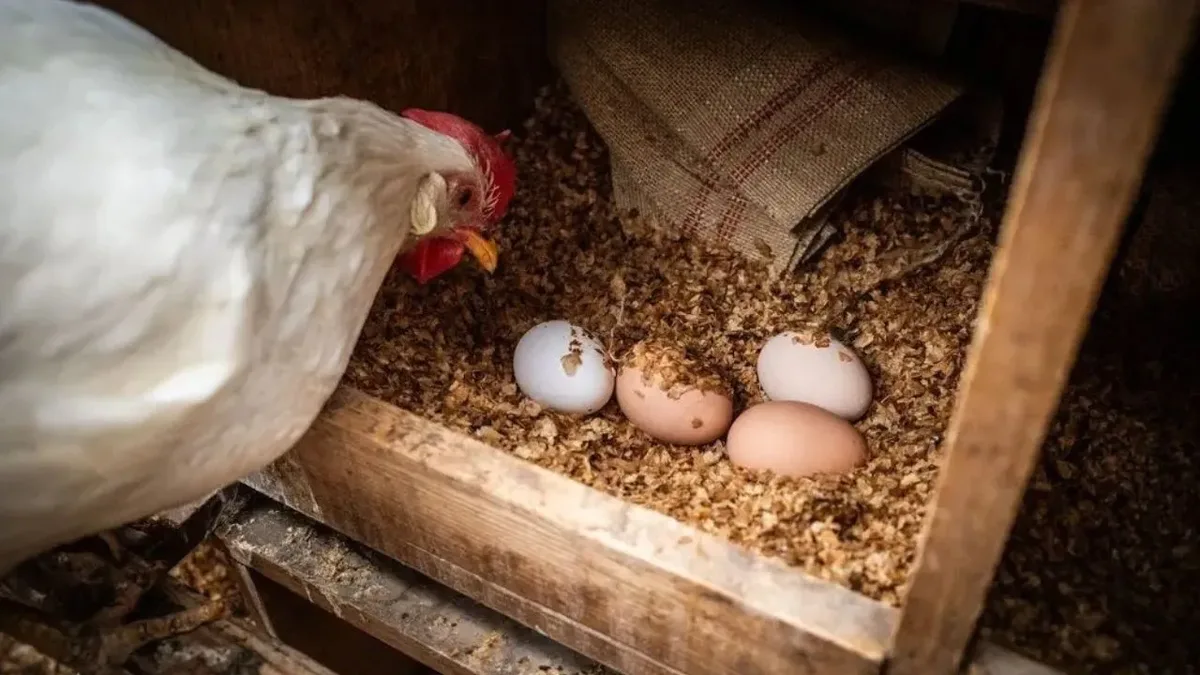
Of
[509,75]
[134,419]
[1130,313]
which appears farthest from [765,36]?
[134,419]

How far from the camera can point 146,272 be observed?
0.68 metres

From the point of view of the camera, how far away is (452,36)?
3.80ft

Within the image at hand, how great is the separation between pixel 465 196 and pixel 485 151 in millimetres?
49

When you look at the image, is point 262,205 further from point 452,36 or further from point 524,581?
point 452,36

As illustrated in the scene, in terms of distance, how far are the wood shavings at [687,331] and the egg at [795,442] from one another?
0.02 metres

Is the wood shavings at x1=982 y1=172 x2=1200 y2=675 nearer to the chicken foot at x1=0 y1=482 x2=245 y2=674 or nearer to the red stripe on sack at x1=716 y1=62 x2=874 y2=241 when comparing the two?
the red stripe on sack at x1=716 y1=62 x2=874 y2=241

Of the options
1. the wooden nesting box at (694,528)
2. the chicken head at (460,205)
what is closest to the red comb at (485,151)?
the chicken head at (460,205)

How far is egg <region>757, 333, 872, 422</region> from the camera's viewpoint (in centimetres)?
99

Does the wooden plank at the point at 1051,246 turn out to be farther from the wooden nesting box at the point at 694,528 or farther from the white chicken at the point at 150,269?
the white chicken at the point at 150,269

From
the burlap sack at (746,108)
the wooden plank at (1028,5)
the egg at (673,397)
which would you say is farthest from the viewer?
the burlap sack at (746,108)

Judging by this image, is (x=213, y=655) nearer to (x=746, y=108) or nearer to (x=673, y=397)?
(x=673, y=397)

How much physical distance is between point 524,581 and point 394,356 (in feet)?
0.91

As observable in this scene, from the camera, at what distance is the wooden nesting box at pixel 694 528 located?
0.45m

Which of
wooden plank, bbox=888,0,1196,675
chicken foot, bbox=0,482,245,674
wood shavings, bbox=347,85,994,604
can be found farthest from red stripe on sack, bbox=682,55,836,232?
chicken foot, bbox=0,482,245,674
